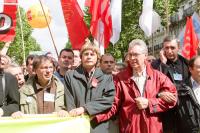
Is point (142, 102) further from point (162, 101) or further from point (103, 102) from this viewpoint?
point (103, 102)

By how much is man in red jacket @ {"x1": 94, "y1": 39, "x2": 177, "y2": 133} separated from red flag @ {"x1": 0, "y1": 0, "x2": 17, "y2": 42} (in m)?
7.51

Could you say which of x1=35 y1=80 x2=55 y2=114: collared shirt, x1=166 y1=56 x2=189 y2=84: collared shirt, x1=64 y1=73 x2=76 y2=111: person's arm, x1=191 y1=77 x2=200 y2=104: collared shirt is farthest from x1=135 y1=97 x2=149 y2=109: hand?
x1=35 y1=80 x2=55 y2=114: collared shirt

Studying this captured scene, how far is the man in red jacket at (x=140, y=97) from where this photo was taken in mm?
5922

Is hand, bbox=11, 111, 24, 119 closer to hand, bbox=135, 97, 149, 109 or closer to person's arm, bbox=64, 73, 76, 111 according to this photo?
person's arm, bbox=64, 73, 76, 111

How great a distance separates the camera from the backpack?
19.1ft

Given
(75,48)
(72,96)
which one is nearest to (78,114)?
(72,96)

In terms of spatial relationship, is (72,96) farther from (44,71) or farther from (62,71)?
(62,71)

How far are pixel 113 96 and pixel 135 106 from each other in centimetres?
31

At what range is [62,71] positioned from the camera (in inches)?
313

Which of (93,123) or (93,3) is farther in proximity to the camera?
(93,3)

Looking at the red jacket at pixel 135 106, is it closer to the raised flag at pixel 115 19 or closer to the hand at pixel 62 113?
the hand at pixel 62 113

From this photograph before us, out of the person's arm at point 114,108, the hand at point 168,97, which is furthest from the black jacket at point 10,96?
the hand at point 168,97

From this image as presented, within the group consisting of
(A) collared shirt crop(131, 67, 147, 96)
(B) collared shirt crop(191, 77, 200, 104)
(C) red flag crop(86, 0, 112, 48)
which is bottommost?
(B) collared shirt crop(191, 77, 200, 104)

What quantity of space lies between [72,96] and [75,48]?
3.88 meters
